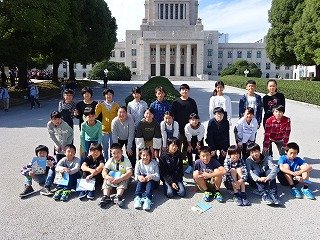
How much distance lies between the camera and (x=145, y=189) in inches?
207

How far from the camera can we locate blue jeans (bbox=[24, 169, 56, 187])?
5464mm

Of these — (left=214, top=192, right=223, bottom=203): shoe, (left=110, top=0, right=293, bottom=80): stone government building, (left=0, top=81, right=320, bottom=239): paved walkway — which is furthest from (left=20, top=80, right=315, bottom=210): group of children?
(left=110, top=0, right=293, bottom=80): stone government building

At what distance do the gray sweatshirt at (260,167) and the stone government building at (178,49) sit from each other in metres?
55.6

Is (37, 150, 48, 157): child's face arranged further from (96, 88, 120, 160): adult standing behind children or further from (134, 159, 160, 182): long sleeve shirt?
(134, 159, 160, 182): long sleeve shirt

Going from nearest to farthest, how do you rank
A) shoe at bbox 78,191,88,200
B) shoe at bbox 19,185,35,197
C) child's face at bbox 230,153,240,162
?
shoe at bbox 78,191,88,200 → shoe at bbox 19,185,35,197 → child's face at bbox 230,153,240,162

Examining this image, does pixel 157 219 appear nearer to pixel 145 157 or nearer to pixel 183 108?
pixel 145 157

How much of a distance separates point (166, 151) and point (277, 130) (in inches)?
90.7

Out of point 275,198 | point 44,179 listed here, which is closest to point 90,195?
point 44,179

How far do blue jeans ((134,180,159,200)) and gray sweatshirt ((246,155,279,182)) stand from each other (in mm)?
1665

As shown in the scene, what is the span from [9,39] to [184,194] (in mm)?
15178

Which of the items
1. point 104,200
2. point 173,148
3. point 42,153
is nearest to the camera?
point 104,200

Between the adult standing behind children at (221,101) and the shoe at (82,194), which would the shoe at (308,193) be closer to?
the adult standing behind children at (221,101)

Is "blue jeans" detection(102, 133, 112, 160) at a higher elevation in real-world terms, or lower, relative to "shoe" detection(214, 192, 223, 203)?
higher

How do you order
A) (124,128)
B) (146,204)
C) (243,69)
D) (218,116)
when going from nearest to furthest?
(146,204) < (218,116) < (124,128) < (243,69)
